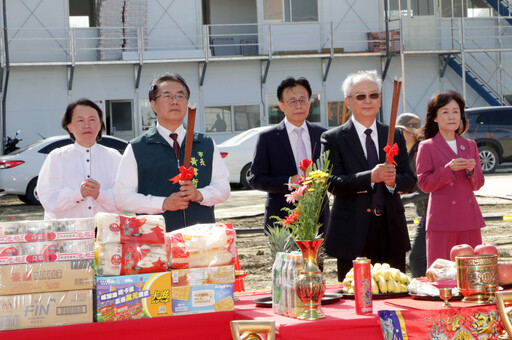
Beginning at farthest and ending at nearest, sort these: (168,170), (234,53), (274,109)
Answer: (234,53), (274,109), (168,170)

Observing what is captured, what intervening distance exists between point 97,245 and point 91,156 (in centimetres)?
180

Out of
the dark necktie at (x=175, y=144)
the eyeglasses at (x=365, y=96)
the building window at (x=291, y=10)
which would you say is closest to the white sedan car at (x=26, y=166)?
the building window at (x=291, y=10)

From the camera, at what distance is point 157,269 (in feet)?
9.96

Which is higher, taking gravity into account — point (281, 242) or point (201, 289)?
point (281, 242)

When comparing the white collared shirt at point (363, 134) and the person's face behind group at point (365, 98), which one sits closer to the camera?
the person's face behind group at point (365, 98)

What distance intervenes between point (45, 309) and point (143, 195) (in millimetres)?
1188

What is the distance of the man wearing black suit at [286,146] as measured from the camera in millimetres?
4891

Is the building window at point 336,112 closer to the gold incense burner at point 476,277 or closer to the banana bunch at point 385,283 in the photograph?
the banana bunch at point 385,283

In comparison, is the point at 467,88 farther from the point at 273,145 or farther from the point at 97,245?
the point at 97,245

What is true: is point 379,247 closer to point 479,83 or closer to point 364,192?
point 364,192

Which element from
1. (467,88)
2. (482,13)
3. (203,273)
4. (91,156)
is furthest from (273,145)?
(482,13)

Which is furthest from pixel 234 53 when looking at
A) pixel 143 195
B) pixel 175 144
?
pixel 143 195

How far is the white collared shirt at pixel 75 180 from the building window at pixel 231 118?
766 inches

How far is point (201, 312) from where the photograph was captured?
3033 mm
